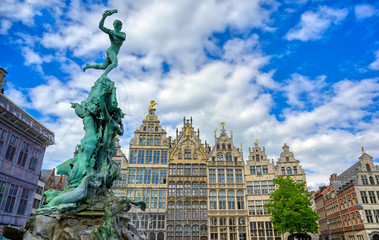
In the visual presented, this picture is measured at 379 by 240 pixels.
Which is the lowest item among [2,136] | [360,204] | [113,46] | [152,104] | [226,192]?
[360,204]

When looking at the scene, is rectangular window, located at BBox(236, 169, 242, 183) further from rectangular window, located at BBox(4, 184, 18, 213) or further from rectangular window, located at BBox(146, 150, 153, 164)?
rectangular window, located at BBox(4, 184, 18, 213)

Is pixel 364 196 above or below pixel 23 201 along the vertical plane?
above

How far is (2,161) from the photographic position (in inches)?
901

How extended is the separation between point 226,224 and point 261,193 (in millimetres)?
6682

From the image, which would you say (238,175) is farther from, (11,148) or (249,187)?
(11,148)

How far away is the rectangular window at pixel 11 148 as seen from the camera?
23.8 meters

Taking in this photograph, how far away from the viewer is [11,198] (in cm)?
2405

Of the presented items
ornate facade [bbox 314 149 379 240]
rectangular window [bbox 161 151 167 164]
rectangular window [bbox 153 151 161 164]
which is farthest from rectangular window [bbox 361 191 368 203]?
rectangular window [bbox 153 151 161 164]

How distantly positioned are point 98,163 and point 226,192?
1104 inches

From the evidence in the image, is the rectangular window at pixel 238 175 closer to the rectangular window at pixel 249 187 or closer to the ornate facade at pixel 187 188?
the rectangular window at pixel 249 187

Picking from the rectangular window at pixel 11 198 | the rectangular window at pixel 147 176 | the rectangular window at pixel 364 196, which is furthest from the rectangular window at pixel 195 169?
the rectangular window at pixel 364 196

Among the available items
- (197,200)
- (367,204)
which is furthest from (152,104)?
(367,204)

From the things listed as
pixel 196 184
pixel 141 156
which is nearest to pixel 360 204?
pixel 196 184

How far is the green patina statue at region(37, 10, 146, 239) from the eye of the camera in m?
10.8
